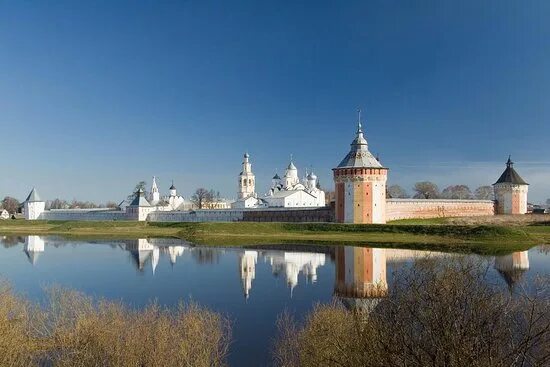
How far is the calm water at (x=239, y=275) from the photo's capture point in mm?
11742

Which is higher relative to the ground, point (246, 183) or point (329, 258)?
point (246, 183)

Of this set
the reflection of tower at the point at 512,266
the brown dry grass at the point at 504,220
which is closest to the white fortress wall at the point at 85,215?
the brown dry grass at the point at 504,220

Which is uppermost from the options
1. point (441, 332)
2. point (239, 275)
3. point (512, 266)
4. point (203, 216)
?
point (203, 216)

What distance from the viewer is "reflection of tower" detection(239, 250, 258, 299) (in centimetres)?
1516

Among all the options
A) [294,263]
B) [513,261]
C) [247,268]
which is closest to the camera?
[247,268]

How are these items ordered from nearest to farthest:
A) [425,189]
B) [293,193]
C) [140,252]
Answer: [140,252]
[293,193]
[425,189]

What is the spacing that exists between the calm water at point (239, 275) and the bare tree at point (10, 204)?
209 ft

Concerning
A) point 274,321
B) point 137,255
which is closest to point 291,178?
point 137,255

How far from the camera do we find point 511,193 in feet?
135

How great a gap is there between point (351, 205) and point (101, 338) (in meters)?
28.3

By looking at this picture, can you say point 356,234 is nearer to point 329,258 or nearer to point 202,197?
point 329,258

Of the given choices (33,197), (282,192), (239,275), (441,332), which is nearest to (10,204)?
(33,197)

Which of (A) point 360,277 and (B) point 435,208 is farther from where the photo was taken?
(B) point 435,208

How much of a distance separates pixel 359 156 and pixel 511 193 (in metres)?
14.7
